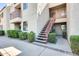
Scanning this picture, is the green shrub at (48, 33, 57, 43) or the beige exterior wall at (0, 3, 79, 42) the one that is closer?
the beige exterior wall at (0, 3, 79, 42)

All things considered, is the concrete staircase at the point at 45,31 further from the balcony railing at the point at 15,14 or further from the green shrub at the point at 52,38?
the balcony railing at the point at 15,14

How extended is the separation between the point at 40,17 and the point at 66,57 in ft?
7.37

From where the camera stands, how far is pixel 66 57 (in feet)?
9.77

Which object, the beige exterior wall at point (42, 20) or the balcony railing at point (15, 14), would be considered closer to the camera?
the balcony railing at point (15, 14)

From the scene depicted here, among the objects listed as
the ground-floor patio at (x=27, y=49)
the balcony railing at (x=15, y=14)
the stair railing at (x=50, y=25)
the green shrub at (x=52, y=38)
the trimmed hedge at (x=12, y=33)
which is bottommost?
the ground-floor patio at (x=27, y=49)

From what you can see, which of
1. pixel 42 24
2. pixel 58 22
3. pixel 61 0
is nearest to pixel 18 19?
pixel 42 24

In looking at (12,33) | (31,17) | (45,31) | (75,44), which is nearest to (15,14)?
(31,17)

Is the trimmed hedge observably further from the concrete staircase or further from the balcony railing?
the concrete staircase

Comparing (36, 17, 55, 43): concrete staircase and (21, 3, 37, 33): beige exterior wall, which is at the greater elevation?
(21, 3, 37, 33): beige exterior wall

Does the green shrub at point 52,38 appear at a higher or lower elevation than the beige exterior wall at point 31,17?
lower

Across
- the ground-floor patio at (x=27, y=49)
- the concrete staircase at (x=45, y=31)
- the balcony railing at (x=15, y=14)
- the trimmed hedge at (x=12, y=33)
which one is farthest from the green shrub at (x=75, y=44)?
the balcony railing at (x=15, y=14)

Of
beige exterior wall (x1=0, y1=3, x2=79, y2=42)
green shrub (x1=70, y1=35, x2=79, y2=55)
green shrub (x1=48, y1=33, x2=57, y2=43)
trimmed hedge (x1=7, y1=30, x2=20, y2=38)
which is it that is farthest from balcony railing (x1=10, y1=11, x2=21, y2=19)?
green shrub (x1=70, y1=35, x2=79, y2=55)

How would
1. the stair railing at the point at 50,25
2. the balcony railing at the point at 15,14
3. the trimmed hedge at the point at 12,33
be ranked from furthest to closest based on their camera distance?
1. the stair railing at the point at 50,25
2. the balcony railing at the point at 15,14
3. the trimmed hedge at the point at 12,33

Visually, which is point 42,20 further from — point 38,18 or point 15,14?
point 15,14
